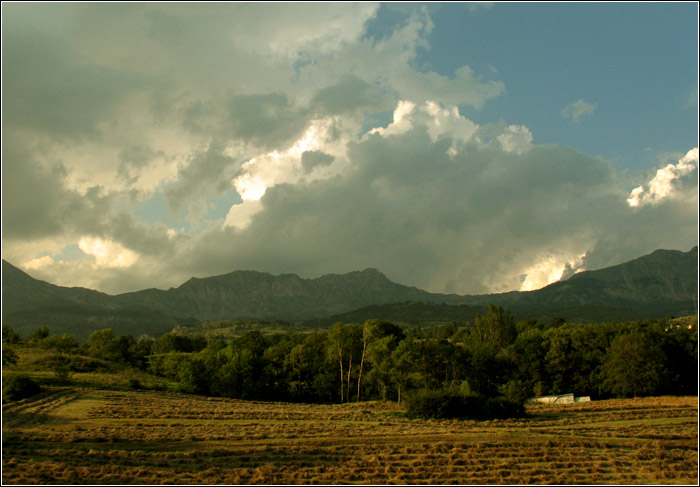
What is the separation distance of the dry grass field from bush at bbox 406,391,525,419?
4437 mm

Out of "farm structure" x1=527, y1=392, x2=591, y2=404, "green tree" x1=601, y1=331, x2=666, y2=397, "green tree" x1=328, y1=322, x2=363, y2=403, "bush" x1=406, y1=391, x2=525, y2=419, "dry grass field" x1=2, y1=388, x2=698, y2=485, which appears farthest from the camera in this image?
"green tree" x1=328, y1=322, x2=363, y2=403

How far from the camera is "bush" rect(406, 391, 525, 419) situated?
186 feet

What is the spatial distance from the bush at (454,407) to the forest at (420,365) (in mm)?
16067

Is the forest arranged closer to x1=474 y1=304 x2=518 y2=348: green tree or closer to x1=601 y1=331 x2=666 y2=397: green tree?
x1=601 y1=331 x2=666 y2=397: green tree

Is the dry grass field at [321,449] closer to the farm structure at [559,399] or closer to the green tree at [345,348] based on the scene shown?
the farm structure at [559,399]

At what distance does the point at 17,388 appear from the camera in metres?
53.6

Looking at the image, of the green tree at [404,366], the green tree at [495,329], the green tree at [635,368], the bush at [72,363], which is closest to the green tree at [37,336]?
the bush at [72,363]

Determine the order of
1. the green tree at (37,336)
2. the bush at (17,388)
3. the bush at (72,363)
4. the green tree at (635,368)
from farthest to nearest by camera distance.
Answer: the green tree at (37,336) < the green tree at (635,368) < the bush at (72,363) < the bush at (17,388)

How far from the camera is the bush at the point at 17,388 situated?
167 ft

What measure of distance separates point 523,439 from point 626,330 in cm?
7300

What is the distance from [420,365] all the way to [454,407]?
70.1 ft

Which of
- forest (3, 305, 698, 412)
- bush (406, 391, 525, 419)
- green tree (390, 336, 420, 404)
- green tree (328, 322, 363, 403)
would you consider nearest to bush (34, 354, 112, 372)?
forest (3, 305, 698, 412)

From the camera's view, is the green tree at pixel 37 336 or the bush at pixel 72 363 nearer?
the bush at pixel 72 363

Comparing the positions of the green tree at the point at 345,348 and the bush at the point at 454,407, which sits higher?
the green tree at the point at 345,348
